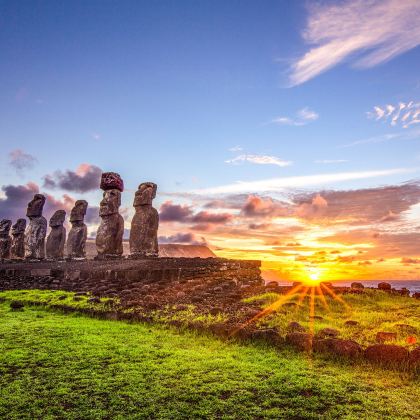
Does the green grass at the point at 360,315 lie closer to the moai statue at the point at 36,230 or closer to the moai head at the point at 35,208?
the moai statue at the point at 36,230

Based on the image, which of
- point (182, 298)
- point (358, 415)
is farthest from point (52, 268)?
point (358, 415)

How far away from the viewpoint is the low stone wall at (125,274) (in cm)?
1348

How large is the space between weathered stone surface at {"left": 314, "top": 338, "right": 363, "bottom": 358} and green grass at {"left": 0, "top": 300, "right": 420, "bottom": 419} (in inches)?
7.1

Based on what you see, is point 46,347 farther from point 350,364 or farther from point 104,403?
point 350,364

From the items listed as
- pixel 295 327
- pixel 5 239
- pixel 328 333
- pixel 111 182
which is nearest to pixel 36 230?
pixel 5 239

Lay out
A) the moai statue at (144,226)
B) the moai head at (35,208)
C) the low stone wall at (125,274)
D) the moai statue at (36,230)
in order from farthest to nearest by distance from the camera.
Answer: the moai head at (35,208) < the moai statue at (36,230) < the moai statue at (144,226) < the low stone wall at (125,274)

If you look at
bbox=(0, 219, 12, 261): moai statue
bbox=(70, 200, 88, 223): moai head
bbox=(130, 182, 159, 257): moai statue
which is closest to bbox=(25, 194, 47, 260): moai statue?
bbox=(70, 200, 88, 223): moai head

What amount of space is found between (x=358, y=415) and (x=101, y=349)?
3.50 meters

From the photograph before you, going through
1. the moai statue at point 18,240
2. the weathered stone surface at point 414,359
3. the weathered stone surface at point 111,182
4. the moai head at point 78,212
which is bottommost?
the weathered stone surface at point 414,359

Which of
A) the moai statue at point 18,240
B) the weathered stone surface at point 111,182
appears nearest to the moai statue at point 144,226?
the weathered stone surface at point 111,182

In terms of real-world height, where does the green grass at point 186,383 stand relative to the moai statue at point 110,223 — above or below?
below

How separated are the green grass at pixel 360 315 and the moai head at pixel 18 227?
1918 cm

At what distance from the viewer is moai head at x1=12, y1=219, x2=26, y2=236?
24.7 m

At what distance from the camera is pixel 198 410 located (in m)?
3.65
